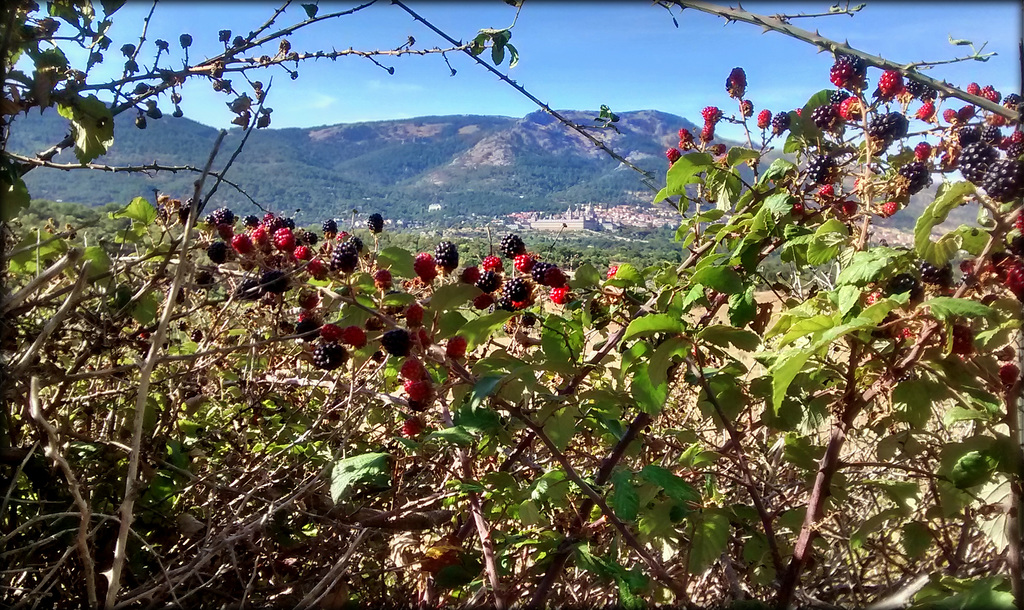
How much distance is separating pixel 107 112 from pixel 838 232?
5.83ft

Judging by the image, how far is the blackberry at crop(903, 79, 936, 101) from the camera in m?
1.56

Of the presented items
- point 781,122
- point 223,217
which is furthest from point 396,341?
point 781,122

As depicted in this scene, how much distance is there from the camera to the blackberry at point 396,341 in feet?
3.87

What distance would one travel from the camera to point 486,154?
52.4 metres

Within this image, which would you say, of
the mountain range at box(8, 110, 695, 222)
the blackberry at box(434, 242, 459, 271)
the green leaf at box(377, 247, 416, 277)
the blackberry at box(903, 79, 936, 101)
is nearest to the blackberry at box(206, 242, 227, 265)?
the green leaf at box(377, 247, 416, 277)

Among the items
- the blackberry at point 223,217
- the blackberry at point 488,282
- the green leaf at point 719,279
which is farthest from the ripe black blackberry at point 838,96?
the blackberry at point 223,217

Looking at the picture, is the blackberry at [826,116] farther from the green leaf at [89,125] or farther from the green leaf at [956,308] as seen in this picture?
the green leaf at [89,125]

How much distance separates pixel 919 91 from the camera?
160 cm

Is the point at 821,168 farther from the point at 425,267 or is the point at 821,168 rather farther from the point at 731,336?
the point at 425,267

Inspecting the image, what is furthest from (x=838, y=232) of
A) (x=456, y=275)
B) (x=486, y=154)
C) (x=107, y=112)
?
(x=486, y=154)

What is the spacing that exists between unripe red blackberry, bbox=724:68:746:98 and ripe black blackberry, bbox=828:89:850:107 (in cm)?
34

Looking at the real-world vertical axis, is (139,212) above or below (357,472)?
above

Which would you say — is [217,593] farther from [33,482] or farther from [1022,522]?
[1022,522]

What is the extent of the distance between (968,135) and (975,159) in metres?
0.38
